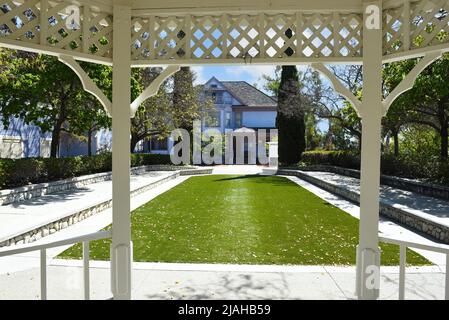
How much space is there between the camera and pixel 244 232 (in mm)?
7465

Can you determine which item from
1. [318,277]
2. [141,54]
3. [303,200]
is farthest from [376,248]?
[303,200]

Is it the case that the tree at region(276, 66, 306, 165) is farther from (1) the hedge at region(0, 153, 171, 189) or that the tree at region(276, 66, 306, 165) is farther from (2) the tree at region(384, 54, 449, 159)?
(1) the hedge at region(0, 153, 171, 189)

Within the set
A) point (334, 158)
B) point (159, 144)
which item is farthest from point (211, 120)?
point (334, 158)

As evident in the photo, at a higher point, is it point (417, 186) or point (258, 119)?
point (258, 119)

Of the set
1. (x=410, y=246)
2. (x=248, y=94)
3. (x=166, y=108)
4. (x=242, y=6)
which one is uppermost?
(x=248, y=94)

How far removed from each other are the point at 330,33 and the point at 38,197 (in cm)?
946

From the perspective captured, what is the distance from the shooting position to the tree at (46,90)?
35.2 ft

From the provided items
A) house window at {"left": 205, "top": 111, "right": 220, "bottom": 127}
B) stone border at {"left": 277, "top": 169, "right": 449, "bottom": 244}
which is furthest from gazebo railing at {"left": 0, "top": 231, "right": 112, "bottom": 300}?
house window at {"left": 205, "top": 111, "right": 220, "bottom": 127}

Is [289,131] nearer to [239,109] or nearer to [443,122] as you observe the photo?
[443,122]

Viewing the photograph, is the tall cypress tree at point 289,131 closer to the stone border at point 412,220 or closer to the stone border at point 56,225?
the stone border at point 412,220

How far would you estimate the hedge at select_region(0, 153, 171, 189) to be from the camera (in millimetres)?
10109

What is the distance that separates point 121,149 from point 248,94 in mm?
37884

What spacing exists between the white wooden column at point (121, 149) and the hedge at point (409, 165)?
35.6 feet

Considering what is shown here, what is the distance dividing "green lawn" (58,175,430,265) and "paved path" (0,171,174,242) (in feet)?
3.56
